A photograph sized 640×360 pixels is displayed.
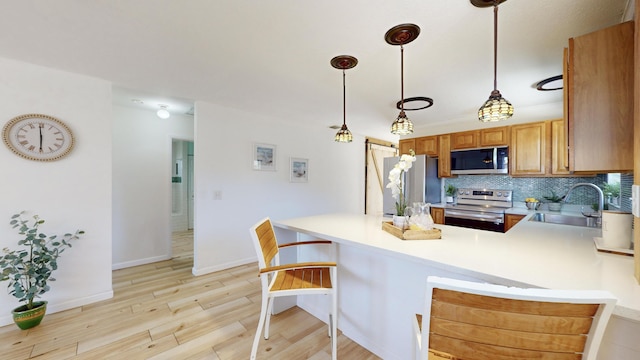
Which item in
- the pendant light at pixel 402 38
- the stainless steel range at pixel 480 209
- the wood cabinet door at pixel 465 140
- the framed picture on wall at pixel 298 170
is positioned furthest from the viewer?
the framed picture on wall at pixel 298 170

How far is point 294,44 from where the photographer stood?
182 cm

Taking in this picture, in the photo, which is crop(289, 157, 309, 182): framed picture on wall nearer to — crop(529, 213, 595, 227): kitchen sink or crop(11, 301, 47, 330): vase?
crop(11, 301, 47, 330): vase

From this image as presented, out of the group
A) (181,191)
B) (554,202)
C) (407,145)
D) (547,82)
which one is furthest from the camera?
(181,191)

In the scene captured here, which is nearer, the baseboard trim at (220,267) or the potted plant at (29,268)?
the potted plant at (29,268)

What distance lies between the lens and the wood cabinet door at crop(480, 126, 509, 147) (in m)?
3.40

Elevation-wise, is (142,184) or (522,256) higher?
(142,184)

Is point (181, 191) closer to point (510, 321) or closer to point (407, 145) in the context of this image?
point (407, 145)

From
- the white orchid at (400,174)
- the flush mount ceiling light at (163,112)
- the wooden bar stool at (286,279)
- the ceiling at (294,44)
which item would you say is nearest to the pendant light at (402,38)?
the ceiling at (294,44)

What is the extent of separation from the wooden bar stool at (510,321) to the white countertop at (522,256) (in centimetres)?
27

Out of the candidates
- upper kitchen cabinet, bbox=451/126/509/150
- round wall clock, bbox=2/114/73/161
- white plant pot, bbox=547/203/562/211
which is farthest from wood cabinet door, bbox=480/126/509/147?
round wall clock, bbox=2/114/73/161

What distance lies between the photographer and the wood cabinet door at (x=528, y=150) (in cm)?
314

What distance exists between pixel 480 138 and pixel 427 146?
769 millimetres

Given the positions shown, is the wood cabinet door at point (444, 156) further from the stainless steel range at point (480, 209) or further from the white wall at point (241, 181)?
the white wall at point (241, 181)

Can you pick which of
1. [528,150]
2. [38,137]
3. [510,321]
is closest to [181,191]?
[38,137]
